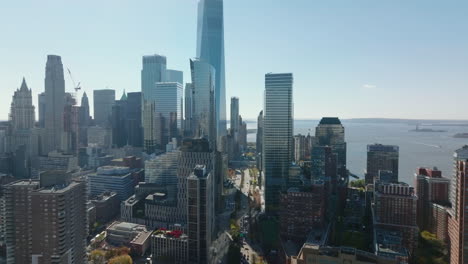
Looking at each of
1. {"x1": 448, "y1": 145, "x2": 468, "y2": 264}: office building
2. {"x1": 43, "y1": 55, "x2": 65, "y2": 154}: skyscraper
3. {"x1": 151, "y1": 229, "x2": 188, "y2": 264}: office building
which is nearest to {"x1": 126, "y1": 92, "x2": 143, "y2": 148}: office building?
{"x1": 43, "y1": 55, "x2": 65, "y2": 154}: skyscraper

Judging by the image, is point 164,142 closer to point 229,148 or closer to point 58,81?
point 229,148

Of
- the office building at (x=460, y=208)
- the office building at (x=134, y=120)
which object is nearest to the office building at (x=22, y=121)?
the office building at (x=134, y=120)

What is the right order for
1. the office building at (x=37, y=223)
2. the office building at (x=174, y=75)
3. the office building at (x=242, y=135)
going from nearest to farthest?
1. the office building at (x=37, y=223)
2. the office building at (x=242, y=135)
3. the office building at (x=174, y=75)

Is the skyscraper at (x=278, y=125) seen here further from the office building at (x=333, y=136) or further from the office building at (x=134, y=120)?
the office building at (x=134, y=120)

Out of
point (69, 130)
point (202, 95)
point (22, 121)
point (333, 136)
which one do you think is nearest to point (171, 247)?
point (202, 95)

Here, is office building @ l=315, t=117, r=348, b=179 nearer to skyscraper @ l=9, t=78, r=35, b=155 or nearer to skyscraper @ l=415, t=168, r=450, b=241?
skyscraper @ l=415, t=168, r=450, b=241

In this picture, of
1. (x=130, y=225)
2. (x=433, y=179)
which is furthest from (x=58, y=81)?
(x=433, y=179)
